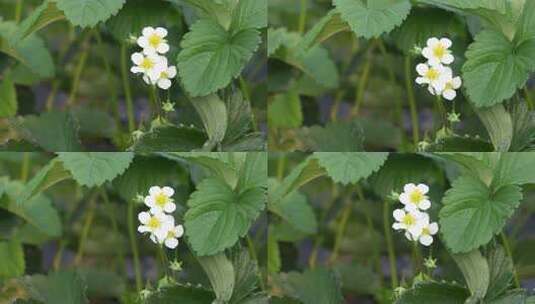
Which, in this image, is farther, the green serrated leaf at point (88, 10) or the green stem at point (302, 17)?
the green stem at point (302, 17)

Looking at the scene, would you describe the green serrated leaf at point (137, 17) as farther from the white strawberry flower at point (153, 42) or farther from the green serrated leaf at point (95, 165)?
the green serrated leaf at point (95, 165)

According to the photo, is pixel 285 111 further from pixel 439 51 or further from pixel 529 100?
pixel 529 100

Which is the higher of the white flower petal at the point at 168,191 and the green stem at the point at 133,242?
the white flower petal at the point at 168,191

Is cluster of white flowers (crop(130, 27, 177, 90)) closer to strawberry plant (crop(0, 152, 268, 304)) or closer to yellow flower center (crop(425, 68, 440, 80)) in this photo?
strawberry plant (crop(0, 152, 268, 304))

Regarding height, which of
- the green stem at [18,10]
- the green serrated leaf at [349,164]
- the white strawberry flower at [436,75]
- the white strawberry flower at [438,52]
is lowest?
the green serrated leaf at [349,164]

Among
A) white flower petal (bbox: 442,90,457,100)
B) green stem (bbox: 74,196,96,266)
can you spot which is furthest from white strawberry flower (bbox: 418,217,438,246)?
green stem (bbox: 74,196,96,266)

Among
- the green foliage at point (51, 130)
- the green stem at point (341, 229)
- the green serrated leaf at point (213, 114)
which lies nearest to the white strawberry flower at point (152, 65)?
the green serrated leaf at point (213, 114)

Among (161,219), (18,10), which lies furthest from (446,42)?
(18,10)
